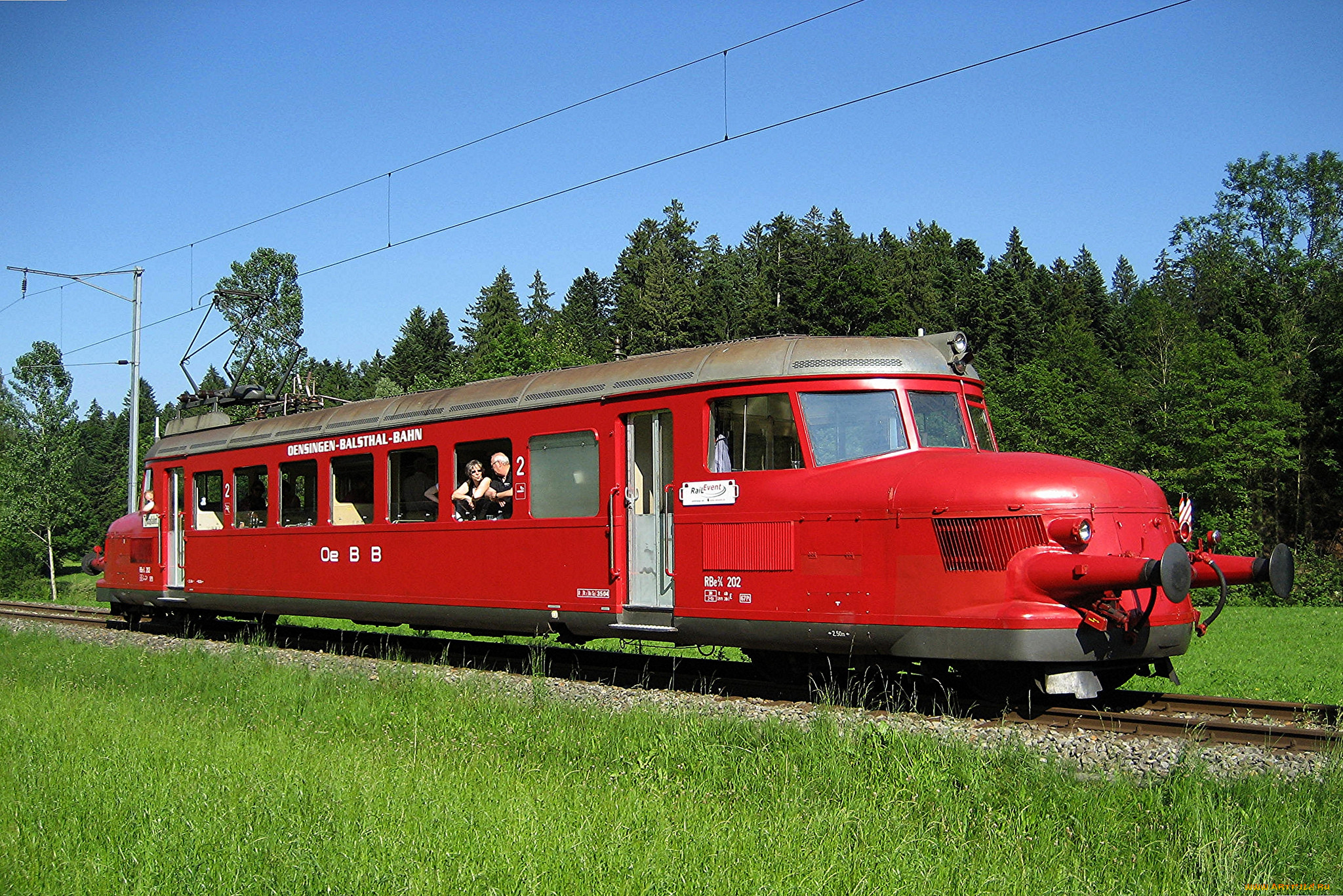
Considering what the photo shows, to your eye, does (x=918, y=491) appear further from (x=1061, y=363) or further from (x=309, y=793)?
(x=1061, y=363)

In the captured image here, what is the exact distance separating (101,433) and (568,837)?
129 m

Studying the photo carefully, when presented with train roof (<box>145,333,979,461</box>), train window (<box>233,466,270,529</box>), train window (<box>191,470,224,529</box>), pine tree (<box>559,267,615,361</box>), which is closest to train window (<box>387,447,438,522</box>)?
train roof (<box>145,333,979,461</box>)

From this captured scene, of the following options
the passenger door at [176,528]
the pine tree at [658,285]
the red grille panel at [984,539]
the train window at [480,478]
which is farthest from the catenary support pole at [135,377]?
the pine tree at [658,285]

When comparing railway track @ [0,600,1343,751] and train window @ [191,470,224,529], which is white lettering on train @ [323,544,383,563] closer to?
railway track @ [0,600,1343,751]

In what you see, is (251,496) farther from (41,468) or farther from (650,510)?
(41,468)

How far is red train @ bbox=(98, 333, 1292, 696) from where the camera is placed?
341 inches

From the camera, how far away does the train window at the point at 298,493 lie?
1571cm

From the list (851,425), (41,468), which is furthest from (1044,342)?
(851,425)

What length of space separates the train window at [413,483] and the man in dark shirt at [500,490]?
40.5 inches

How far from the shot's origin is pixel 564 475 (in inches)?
474

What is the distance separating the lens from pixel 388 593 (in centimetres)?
1426

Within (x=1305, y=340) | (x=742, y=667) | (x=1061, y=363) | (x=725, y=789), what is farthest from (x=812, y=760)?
(x=1061, y=363)

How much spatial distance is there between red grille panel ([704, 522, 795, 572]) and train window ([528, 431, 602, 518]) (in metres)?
1.59

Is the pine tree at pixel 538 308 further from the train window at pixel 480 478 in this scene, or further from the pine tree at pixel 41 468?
the train window at pixel 480 478
